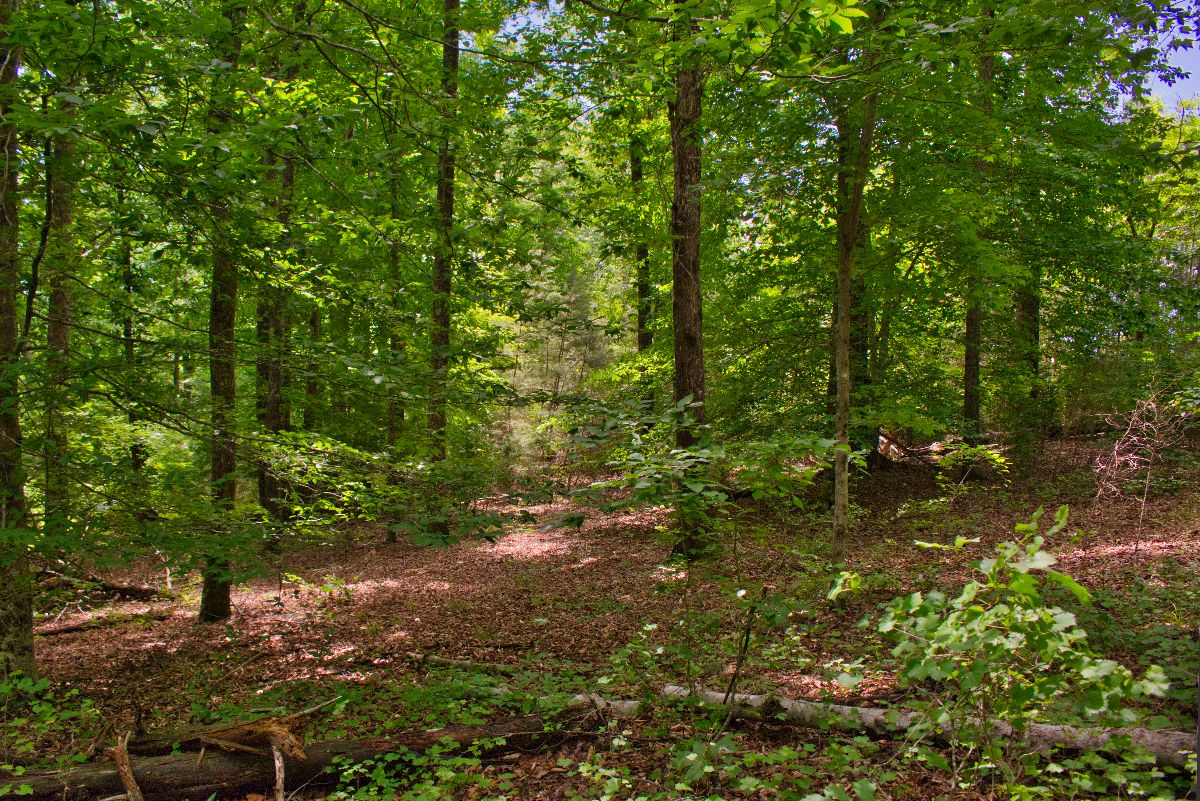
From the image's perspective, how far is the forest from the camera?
3.28m

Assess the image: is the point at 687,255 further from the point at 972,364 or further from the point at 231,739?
the point at 972,364

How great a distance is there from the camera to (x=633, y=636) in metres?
6.75

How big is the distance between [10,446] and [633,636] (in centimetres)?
565

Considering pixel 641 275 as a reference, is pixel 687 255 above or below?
below

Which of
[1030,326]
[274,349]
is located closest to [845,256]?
[274,349]

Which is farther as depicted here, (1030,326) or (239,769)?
(1030,326)

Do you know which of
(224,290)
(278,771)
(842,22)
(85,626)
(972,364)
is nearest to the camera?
(842,22)

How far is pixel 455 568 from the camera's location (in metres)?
11.9

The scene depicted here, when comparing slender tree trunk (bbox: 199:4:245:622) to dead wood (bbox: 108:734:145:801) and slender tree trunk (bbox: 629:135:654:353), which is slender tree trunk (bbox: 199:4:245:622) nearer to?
dead wood (bbox: 108:734:145:801)

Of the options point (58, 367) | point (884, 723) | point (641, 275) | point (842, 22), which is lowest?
point (884, 723)

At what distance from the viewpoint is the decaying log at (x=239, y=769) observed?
387 cm

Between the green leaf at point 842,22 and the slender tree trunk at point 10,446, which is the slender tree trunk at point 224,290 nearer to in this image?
the slender tree trunk at point 10,446

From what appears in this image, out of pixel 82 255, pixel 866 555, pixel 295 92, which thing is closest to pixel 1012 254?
pixel 866 555

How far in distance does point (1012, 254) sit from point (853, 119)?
587 cm
